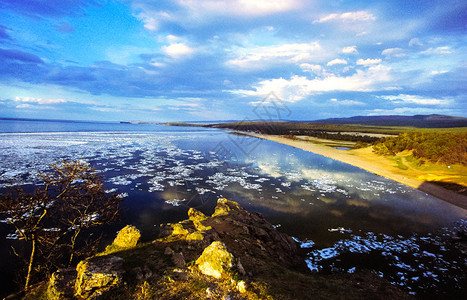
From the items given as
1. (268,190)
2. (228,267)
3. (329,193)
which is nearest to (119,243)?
(228,267)

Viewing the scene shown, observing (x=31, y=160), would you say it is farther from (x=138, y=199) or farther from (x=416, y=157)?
(x=416, y=157)

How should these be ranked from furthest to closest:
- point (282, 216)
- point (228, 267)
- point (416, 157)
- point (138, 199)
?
point (416, 157) < point (138, 199) < point (282, 216) < point (228, 267)

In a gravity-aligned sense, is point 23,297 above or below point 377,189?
above

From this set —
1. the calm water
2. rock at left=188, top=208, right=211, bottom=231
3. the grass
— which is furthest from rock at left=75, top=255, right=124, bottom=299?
the grass

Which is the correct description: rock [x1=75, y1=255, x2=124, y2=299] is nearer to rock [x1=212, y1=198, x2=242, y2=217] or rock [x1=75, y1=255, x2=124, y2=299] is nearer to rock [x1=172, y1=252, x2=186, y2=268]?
rock [x1=172, y1=252, x2=186, y2=268]

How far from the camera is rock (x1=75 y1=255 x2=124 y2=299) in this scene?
5316 mm

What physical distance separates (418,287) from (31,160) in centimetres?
3722

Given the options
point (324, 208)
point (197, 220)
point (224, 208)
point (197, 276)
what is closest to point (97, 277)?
point (197, 276)

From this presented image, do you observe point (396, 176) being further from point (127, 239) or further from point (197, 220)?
point (127, 239)

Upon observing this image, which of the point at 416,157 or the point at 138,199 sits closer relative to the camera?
the point at 138,199

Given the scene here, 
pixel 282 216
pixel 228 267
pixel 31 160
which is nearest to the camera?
pixel 228 267

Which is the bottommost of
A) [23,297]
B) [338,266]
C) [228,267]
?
[338,266]

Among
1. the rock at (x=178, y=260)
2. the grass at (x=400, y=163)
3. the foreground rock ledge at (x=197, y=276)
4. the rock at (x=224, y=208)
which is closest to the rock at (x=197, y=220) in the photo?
the foreground rock ledge at (x=197, y=276)

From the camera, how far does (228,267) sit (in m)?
6.38
